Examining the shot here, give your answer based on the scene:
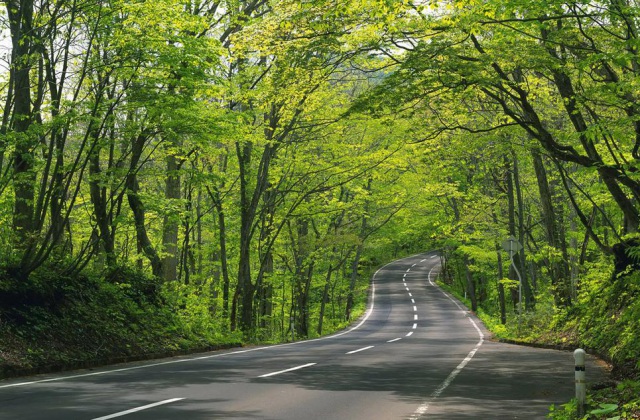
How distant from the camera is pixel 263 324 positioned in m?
46.2

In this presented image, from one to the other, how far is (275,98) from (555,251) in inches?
491

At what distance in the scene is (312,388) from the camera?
401 inches

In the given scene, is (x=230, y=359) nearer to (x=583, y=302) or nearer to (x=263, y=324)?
(x=583, y=302)

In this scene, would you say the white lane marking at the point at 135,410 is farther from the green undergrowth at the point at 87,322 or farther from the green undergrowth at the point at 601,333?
the green undergrowth at the point at 601,333

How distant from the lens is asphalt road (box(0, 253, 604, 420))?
7820mm

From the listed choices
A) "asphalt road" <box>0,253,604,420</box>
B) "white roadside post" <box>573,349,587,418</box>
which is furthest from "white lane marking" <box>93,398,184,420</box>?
"white roadside post" <box>573,349,587,418</box>

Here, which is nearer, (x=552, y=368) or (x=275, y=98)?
(x=552, y=368)

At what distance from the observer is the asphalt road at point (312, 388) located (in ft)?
Result: 25.7

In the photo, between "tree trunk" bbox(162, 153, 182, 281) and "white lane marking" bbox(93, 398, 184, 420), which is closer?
"white lane marking" bbox(93, 398, 184, 420)

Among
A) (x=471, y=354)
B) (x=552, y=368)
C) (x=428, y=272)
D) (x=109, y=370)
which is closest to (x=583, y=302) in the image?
(x=471, y=354)

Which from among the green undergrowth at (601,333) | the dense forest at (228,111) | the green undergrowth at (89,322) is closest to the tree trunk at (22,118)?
the dense forest at (228,111)

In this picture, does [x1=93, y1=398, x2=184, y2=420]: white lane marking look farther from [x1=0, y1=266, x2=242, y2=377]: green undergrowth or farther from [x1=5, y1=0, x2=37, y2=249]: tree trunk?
[x1=5, y1=0, x2=37, y2=249]: tree trunk

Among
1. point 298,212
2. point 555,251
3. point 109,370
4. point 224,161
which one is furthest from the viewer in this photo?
point 224,161

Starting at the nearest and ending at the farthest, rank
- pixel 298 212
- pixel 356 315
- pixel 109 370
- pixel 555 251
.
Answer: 1. pixel 109 370
2. pixel 555 251
3. pixel 298 212
4. pixel 356 315
